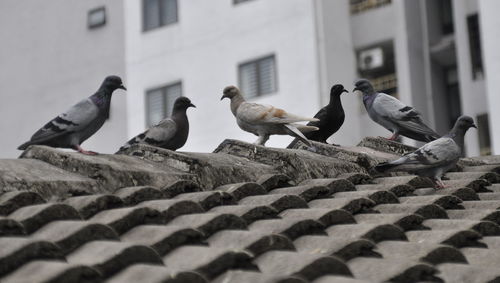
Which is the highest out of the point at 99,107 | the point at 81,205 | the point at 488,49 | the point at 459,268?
the point at 488,49

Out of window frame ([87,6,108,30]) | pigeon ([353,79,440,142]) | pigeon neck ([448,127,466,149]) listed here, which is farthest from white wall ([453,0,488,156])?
pigeon neck ([448,127,466,149])

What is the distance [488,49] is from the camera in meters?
26.0

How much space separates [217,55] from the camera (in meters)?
29.7

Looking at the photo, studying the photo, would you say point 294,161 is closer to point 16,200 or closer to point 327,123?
point 16,200

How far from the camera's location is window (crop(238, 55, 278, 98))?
28.4 meters

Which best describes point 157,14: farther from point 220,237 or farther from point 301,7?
point 220,237

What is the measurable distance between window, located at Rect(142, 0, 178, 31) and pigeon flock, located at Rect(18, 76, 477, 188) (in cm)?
2074

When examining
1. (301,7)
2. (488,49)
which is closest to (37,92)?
(301,7)

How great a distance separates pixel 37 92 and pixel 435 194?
29.6 metres

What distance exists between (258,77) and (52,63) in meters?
8.22

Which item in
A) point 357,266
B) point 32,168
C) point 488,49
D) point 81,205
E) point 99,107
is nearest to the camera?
point 357,266

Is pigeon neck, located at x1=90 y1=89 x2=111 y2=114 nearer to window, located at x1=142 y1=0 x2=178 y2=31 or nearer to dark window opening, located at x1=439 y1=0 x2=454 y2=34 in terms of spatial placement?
dark window opening, located at x1=439 y1=0 x2=454 y2=34

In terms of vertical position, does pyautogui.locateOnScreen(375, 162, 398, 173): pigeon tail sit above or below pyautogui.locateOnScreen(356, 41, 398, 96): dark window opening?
below

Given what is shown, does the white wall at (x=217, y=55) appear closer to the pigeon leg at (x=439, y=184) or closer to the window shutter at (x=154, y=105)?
the window shutter at (x=154, y=105)
